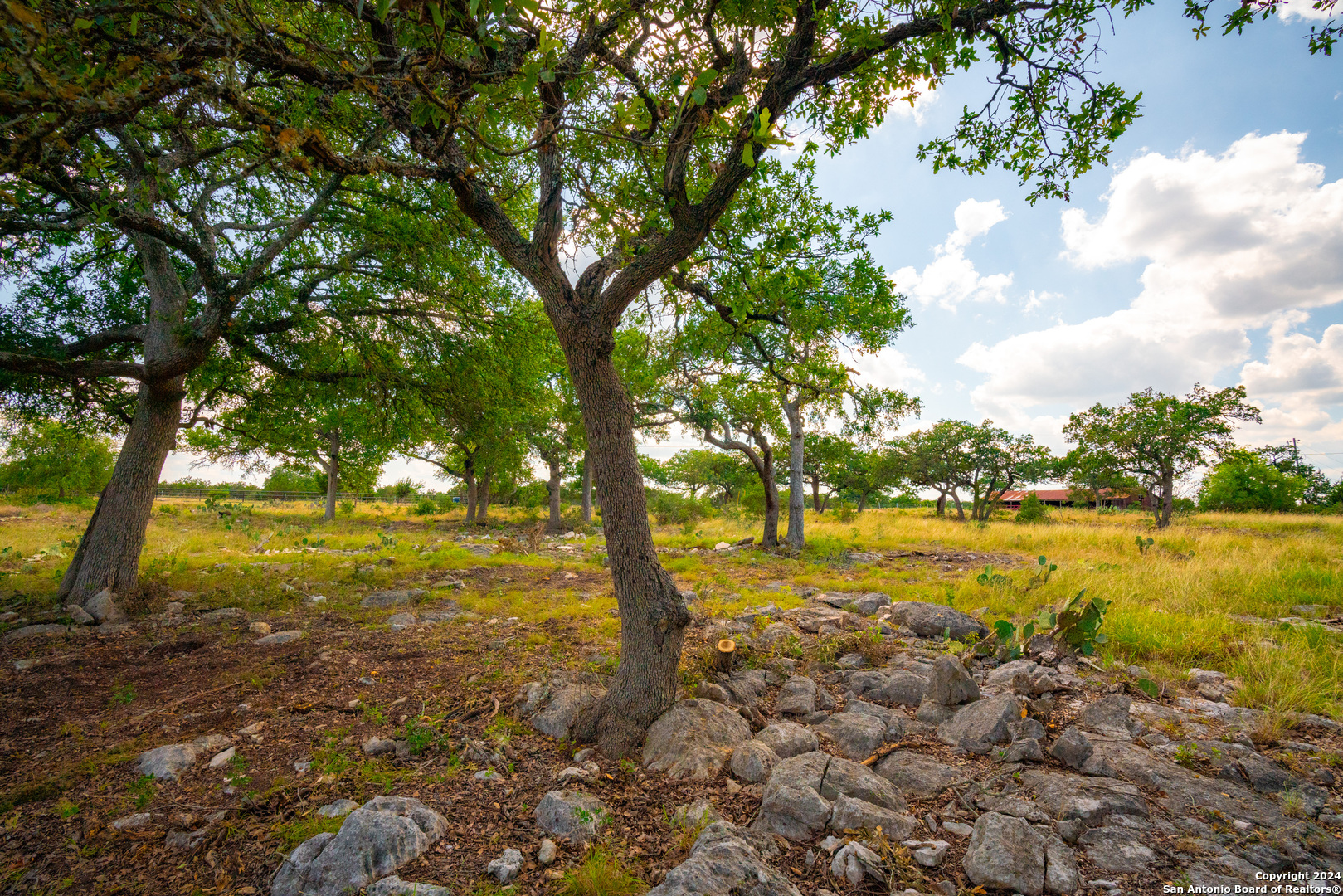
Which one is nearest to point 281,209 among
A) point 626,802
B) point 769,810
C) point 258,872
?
point 258,872

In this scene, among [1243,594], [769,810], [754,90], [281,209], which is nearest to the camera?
[769,810]

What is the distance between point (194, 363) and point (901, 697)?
9372 mm

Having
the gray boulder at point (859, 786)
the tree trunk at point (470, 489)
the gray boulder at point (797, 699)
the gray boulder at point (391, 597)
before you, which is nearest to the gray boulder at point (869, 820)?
the gray boulder at point (859, 786)

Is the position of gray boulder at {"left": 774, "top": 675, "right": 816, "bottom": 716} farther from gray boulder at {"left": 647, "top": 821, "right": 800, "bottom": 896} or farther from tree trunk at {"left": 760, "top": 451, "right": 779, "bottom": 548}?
tree trunk at {"left": 760, "top": 451, "right": 779, "bottom": 548}

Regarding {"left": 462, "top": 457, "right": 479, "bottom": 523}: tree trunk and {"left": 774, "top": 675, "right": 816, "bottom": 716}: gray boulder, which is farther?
{"left": 462, "top": 457, "right": 479, "bottom": 523}: tree trunk

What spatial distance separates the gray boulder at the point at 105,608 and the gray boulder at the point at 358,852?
6472 mm

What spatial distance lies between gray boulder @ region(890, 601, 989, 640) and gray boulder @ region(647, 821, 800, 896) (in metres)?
4.57

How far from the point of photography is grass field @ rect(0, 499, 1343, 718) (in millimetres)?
5277

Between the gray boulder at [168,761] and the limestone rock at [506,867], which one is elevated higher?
the gray boulder at [168,761]

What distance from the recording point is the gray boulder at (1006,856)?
2453 mm

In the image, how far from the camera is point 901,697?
4.63 metres

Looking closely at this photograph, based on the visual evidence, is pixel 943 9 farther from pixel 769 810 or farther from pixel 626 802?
pixel 626 802

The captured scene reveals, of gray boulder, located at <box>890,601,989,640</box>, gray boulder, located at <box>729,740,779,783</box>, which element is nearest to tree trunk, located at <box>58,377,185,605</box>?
gray boulder, located at <box>729,740,779,783</box>

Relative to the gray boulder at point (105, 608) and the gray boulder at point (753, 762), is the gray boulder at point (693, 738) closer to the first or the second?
the gray boulder at point (753, 762)
